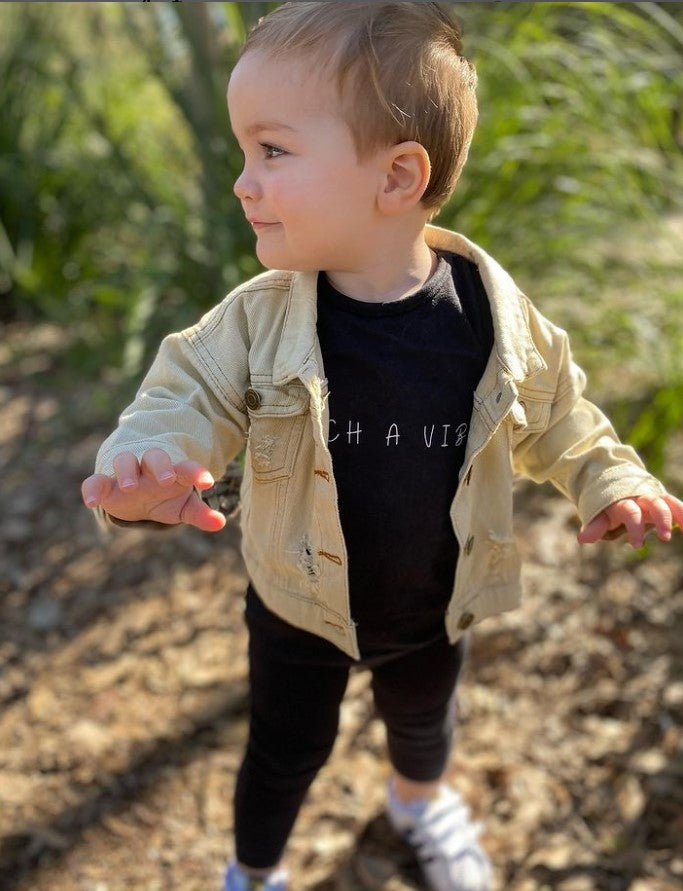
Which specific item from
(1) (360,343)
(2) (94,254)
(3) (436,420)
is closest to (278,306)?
(1) (360,343)

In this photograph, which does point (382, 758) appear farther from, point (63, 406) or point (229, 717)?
point (63, 406)

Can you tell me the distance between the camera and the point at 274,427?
1.29 meters

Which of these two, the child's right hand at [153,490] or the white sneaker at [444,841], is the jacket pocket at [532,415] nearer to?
the child's right hand at [153,490]

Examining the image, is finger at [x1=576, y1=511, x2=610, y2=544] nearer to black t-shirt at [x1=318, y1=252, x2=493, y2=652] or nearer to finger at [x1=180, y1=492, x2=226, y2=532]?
black t-shirt at [x1=318, y1=252, x2=493, y2=652]

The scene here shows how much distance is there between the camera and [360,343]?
1.28 metres

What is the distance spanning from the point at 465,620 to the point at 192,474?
565mm

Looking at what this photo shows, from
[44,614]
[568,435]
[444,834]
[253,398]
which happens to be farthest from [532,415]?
[44,614]

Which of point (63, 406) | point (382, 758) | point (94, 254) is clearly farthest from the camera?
point (94, 254)

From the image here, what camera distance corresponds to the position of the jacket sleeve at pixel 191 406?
1.15 metres

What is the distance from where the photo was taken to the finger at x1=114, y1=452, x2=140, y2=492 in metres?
1.08

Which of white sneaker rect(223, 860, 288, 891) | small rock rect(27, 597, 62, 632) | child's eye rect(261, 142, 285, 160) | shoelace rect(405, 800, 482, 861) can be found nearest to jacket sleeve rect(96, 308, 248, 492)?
child's eye rect(261, 142, 285, 160)

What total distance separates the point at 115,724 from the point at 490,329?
1386 mm

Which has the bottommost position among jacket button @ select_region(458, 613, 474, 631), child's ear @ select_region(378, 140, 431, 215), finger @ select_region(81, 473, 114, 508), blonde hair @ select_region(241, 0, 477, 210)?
jacket button @ select_region(458, 613, 474, 631)

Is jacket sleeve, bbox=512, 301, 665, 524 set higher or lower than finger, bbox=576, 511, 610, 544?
higher
